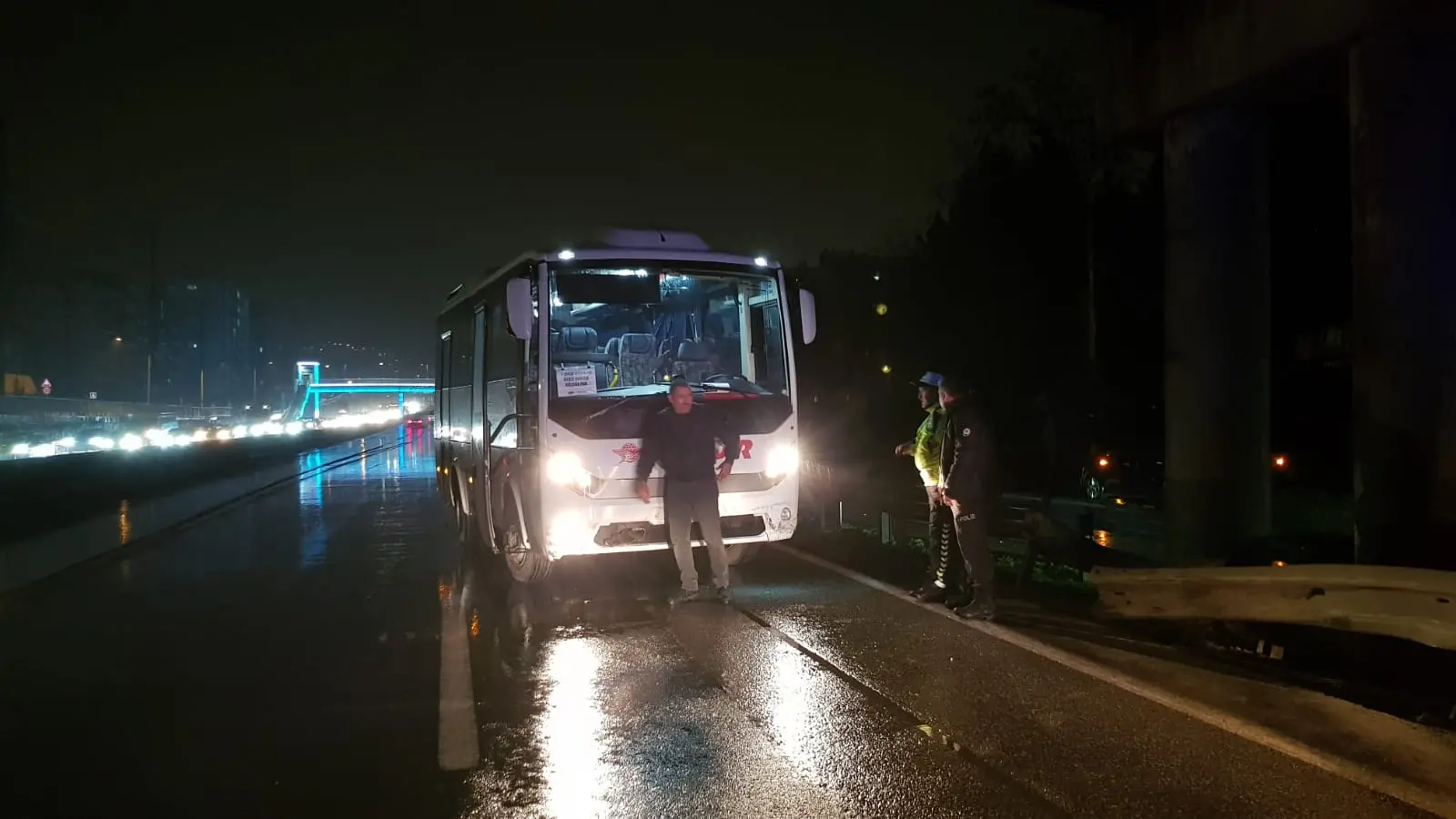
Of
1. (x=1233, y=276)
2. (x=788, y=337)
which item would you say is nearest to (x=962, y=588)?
(x=788, y=337)

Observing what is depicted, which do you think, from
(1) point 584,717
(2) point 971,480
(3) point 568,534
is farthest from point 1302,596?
(3) point 568,534

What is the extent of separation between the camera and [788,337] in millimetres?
10484

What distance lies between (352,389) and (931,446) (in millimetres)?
117331

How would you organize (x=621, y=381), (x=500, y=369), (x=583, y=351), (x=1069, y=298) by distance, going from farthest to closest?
(x=1069, y=298) → (x=500, y=369) → (x=621, y=381) → (x=583, y=351)

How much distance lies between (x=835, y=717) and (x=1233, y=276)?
8.56m

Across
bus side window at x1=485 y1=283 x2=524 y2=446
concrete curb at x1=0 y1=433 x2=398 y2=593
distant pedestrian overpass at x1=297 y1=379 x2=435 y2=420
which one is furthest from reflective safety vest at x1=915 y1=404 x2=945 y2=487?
distant pedestrian overpass at x1=297 y1=379 x2=435 y2=420

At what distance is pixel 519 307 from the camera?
933 cm

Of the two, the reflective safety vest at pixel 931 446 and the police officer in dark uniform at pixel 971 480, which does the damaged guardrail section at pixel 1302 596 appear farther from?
the reflective safety vest at pixel 931 446

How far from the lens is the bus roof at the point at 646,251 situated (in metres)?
9.91

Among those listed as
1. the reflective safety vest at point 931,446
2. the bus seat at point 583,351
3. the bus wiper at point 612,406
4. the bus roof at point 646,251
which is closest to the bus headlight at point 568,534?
the bus wiper at point 612,406

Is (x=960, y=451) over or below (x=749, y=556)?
over

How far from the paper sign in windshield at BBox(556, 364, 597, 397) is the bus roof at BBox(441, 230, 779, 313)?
38.2 inches

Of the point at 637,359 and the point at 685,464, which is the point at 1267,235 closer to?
the point at 637,359

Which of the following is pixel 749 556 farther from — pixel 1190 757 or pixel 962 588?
pixel 1190 757
